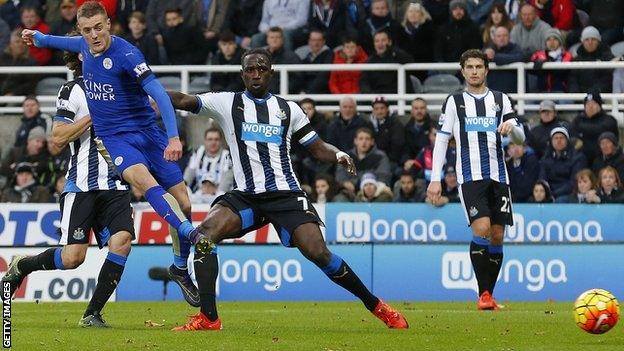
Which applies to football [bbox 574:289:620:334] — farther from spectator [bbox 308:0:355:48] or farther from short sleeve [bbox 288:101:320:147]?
spectator [bbox 308:0:355:48]

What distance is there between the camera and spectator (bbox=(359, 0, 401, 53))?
23250 mm

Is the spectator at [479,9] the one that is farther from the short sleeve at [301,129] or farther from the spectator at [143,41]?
the short sleeve at [301,129]

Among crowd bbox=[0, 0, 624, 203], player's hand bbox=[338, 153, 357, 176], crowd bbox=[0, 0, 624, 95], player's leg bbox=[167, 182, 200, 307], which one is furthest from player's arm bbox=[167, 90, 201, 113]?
crowd bbox=[0, 0, 624, 95]

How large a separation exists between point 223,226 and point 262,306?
4.83 meters

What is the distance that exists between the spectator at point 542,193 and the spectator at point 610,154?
0.90 metres

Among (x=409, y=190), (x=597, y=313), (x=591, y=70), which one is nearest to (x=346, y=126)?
(x=409, y=190)

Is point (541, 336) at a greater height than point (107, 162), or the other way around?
point (107, 162)

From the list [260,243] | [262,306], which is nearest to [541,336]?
[262,306]

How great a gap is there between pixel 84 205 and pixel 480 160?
4.45 metres

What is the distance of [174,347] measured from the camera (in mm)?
10781

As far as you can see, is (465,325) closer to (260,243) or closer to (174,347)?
(174,347)

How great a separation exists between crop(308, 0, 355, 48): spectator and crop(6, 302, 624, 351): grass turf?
8106 millimetres

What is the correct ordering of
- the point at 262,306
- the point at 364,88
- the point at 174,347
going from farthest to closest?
the point at 364,88 → the point at 262,306 → the point at 174,347

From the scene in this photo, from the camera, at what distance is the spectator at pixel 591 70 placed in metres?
22.0
